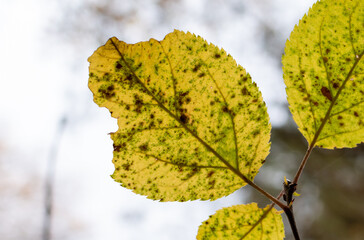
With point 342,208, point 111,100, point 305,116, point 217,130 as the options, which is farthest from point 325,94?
point 342,208

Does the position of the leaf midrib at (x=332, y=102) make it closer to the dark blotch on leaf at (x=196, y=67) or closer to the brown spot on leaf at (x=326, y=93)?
the brown spot on leaf at (x=326, y=93)

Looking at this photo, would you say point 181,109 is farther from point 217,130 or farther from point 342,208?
point 342,208

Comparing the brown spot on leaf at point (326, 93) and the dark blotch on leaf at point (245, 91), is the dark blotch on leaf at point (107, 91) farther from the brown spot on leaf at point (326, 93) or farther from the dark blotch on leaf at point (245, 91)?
the brown spot on leaf at point (326, 93)

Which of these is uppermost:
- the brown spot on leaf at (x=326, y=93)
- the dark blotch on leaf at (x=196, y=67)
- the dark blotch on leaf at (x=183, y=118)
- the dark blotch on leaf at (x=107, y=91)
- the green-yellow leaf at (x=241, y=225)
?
the dark blotch on leaf at (x=196, y=67)

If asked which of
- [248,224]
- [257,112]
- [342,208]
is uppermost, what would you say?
[342,208]

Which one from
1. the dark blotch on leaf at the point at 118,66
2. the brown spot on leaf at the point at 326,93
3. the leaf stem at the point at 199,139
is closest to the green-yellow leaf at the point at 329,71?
the brown spot on leaf at the point at 326,93

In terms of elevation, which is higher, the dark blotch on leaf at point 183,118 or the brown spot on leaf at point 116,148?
the dark blotch on leaf at point 183,118
